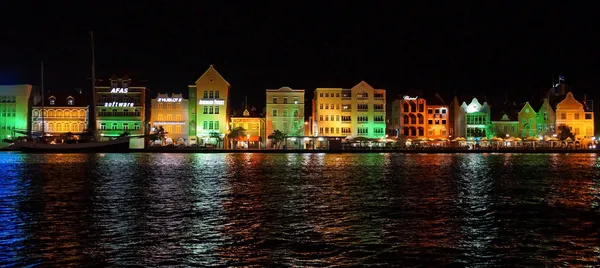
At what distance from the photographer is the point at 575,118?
11738cm

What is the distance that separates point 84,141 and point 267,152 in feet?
100

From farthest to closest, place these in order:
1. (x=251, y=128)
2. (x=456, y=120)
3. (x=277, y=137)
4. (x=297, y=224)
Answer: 1. (x=456, y=120)
2. (x=251, y=128)
3. (x=277, y=137)
4. (x=297, y=224)

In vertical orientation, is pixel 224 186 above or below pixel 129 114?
below

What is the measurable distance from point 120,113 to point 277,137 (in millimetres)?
28757

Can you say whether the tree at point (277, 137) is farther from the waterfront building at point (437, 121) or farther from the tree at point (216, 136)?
the waterfront building at point (437, 121)

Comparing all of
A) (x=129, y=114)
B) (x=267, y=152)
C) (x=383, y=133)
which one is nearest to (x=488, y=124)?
(x=383, y=133)

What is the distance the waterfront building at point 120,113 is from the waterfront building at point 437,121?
174 ft

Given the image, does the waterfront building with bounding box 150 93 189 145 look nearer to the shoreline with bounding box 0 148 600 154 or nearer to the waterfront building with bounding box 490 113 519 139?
the shoreline with bounding box 0 148 600 154

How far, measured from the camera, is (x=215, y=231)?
775 inches

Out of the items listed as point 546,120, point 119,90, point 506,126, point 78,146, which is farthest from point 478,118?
point 78,146

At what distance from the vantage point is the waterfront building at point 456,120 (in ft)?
392

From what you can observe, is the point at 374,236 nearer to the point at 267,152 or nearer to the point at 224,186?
the point at 224,186

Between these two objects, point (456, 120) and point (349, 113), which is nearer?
point (349, 113)

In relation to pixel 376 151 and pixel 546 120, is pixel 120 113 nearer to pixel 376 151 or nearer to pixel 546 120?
pixel 376 151
